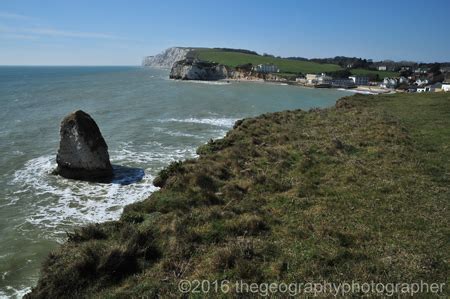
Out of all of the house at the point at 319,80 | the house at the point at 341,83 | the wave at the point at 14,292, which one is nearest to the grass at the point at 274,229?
the wave at the point at 14,292

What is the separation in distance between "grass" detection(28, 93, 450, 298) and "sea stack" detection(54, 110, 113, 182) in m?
5.15

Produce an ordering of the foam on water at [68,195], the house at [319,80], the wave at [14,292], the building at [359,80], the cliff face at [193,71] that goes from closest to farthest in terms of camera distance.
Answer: the wave at [14,292] < the foam on water at [68,195] < the house at [319,80] < the building at [359,80] < the cliff face at [193,71]

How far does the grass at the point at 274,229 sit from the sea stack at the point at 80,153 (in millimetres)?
5146

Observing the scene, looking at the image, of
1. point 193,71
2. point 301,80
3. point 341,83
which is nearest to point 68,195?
point 193,71

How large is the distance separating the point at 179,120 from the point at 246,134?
19.8 m

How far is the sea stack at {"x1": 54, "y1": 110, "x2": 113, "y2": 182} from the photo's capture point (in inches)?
915

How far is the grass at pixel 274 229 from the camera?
30.1ft

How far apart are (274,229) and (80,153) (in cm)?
1643

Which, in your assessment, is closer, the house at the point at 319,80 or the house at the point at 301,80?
the house at the point at 319,80

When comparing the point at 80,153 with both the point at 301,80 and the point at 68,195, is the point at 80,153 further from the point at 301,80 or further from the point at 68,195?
the point at 301,80

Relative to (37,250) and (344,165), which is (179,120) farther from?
(37,250)

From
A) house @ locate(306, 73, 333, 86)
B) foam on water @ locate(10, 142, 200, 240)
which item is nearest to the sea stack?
foam on water @ locate(10, 142, 200, 240)

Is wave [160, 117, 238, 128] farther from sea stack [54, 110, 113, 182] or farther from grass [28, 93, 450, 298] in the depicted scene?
grass [28, 93, 450, 298]

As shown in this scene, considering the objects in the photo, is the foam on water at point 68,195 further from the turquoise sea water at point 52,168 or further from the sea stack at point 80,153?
the sea stack at point 80,153
